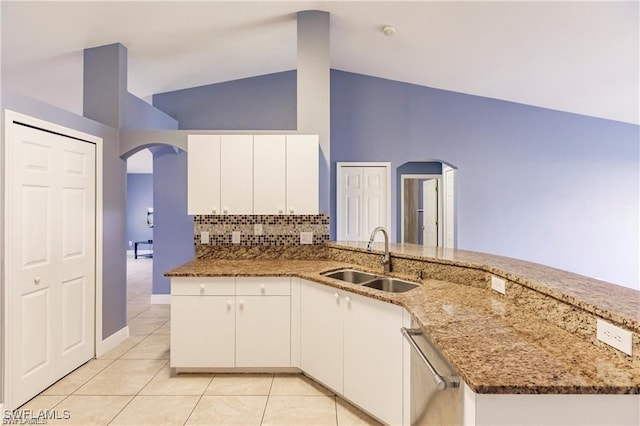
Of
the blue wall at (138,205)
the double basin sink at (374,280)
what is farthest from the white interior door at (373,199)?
the blue wall at (138,205)

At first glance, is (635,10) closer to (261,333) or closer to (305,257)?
(305,257)

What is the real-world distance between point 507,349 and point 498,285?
768 millimetres

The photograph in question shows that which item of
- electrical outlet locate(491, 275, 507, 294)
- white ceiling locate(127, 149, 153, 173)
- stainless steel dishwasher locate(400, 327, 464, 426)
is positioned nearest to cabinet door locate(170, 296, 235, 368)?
stainless steel dishwasher locate(400, 327, 464, 426)

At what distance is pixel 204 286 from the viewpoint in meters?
2.61

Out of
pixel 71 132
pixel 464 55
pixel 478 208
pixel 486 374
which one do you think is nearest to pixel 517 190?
pixel 478 208

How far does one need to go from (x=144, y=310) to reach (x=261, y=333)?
272 centimetres

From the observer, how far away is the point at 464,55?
3.93 metres

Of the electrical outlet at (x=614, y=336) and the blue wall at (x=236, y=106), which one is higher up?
the blue wall at (x=236, y=106)

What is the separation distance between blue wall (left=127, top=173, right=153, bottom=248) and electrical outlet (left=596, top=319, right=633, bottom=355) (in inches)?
449

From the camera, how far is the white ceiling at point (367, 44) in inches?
115

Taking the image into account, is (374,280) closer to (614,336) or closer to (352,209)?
(614,336)

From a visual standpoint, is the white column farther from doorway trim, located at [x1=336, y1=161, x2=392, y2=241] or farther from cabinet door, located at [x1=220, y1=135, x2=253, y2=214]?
doorway trim, located at [x1=336, y1=161, x2=392, y2=241]

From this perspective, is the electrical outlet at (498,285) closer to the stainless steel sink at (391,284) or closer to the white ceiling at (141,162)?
the stainless steel sink at (391,284)

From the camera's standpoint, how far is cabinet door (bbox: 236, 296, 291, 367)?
262cm
